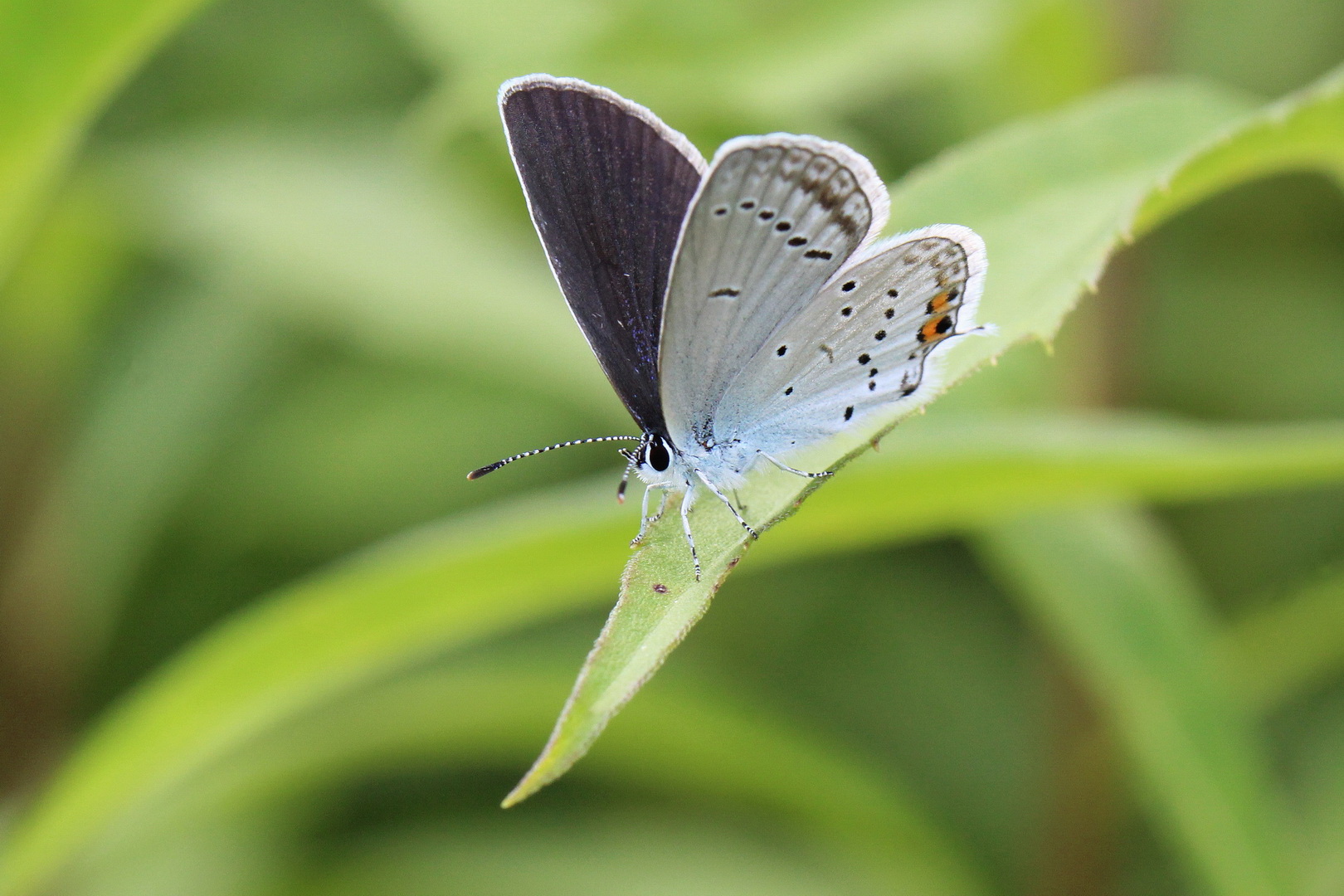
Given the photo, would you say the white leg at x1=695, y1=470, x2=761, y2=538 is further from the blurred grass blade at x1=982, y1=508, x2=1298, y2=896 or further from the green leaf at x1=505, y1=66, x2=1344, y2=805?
the blurred grass blade at x1=982, y1=508, x2=1298, y2=896

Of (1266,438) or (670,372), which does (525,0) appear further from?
(1266,438)

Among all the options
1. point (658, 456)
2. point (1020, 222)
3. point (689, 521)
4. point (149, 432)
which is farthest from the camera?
point (149, 432)

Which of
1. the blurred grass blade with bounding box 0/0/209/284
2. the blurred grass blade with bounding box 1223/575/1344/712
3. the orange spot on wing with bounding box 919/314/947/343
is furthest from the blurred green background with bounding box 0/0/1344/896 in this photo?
the blurred grass blade with bounding box 0/0/209/284

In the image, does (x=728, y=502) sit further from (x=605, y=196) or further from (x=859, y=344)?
(x=605, y=196)

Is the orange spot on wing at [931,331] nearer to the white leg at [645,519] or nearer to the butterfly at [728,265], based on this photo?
the butterfly at [728,265]

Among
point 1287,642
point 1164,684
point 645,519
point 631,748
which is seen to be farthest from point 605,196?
point 1287,642

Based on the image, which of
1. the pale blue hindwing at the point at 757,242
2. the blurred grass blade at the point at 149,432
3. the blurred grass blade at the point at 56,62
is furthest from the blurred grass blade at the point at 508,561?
the blurred grass blade at the point at 149,432

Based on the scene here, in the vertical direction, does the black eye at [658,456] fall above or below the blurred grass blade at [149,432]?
below
